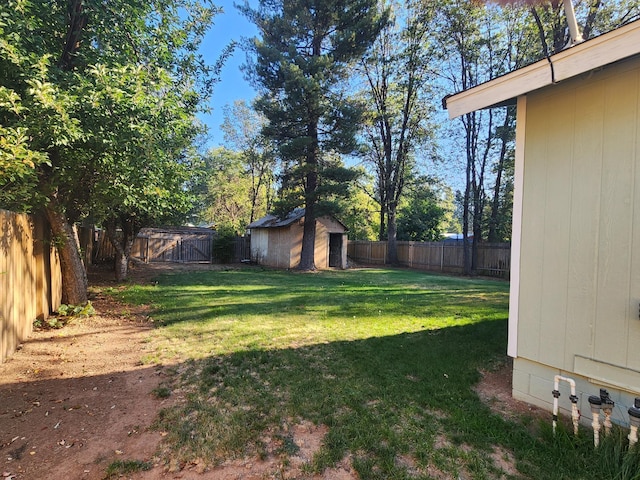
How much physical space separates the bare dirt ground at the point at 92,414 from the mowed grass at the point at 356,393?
13 centimetres

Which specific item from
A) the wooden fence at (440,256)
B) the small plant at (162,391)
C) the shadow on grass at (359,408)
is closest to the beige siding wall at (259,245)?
Answer: the wooden fence at (440,256)

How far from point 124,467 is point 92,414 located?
97 cm

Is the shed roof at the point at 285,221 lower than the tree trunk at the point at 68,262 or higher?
higher

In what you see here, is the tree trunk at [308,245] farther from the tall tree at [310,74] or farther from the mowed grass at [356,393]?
the mowed grass at [356,393]

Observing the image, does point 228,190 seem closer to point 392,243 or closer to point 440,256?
point 392,243

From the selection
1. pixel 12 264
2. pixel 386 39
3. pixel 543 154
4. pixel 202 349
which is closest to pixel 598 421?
pixel 543 154

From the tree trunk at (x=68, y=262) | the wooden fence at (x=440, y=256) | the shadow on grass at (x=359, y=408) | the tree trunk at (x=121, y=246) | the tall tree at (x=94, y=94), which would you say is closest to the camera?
the shadow on grass at (x=359, y=408)

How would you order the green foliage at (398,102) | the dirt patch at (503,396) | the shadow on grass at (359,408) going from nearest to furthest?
the shadow on grass at (359,408)
the dirt patch at (503,396)
the green foliage at (398,102)

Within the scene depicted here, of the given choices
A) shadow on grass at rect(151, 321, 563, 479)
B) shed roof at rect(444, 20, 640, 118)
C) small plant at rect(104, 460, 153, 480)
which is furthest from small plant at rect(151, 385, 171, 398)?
shed roof at rect(444, 20, 640, 118)

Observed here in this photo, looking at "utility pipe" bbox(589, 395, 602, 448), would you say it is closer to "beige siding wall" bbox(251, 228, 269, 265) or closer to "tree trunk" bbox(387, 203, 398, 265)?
"beige siding wall" bbox(251, 228, 269, 265)

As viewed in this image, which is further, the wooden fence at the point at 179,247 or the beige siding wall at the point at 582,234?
the wooden fence at the point at 179,247

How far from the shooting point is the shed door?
19.3 meters

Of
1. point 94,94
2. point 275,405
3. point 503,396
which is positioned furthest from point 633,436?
point 94,94

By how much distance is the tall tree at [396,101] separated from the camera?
19.8 m
